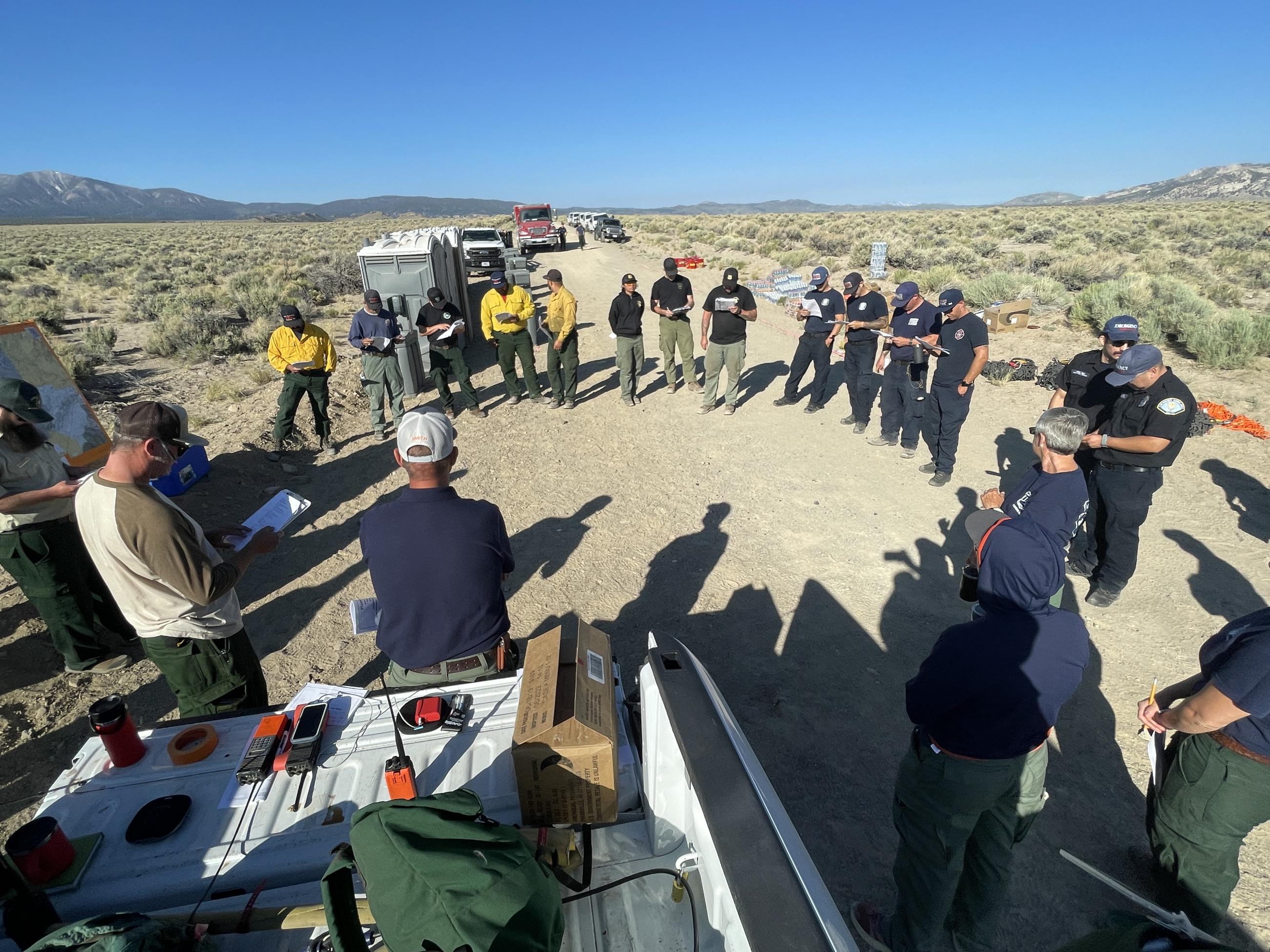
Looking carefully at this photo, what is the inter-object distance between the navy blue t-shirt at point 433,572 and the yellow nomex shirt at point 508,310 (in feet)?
21.5

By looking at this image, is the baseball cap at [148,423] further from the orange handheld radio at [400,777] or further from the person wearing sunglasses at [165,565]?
the orange handheld radio at [400,777]

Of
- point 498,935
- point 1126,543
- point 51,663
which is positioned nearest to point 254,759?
point 498,935

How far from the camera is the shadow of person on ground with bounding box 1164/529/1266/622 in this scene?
4.66 metres

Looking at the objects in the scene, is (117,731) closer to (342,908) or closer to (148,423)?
(148,423)

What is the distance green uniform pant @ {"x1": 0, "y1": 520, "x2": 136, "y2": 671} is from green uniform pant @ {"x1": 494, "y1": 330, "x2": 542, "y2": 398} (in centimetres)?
561

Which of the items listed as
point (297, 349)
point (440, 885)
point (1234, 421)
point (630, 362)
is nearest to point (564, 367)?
point (630, 362)

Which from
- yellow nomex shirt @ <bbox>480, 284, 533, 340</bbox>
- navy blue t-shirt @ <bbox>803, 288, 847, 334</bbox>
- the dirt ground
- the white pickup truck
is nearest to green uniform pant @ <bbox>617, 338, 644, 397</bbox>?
the dirt ground

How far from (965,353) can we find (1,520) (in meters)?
7.74

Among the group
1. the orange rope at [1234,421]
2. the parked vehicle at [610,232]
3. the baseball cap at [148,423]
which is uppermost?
the parked vehicle at [610,232]

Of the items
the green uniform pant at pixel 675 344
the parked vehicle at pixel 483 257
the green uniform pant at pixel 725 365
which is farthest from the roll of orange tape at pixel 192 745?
the parked vehicle at pixel 483 257

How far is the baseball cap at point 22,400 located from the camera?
363 cm

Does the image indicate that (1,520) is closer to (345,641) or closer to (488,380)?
(345,641)

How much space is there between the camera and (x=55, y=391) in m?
5.18

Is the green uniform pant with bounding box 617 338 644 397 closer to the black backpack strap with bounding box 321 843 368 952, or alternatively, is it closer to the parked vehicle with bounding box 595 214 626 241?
the black backpack strap with bounding box 321 843 368 952
